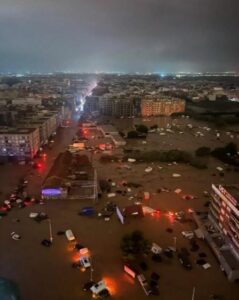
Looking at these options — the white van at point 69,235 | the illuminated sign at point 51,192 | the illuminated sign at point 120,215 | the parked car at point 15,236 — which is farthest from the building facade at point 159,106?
the parked car at point 15,236

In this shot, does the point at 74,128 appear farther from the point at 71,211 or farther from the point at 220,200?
the point at 220,200

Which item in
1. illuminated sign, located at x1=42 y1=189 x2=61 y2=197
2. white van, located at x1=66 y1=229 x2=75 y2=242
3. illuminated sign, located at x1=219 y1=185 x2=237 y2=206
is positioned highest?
illuminated sign, located at x1=219 y1=185 x2=237 y2=206

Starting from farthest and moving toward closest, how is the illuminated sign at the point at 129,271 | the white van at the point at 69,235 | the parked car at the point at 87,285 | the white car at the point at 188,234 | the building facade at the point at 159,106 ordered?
the building facade at the point at 159,106
the white car at the point at 188,234
the white van at the point at 69,235
the illuminated sign at the point at 129,271
the parked car at the point at 87,285

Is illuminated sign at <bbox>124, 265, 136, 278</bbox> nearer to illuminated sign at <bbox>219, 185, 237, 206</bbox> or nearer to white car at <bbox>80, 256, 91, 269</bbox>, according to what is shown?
white car at <bbox>80, 256, 91, 269</bbox>

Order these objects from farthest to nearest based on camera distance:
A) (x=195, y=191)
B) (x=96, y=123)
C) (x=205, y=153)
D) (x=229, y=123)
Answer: (x=229, y=123)
(x=96, y=123)
(x=205, y=153)
(x=195, y=191)

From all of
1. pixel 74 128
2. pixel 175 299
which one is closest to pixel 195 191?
pixel 175 299

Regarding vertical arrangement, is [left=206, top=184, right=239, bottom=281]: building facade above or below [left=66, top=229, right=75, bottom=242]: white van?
above

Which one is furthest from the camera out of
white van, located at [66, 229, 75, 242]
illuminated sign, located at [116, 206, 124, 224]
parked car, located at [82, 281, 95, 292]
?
illuminated sign, located at [116, 206, 124, 224]

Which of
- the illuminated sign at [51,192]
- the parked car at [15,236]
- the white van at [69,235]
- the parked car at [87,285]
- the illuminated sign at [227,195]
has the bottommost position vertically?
the parked car at [87,285]

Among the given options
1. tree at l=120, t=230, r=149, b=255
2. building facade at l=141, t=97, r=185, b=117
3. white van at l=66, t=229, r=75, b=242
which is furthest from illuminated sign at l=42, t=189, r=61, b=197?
building facade at l=141, t=97, r=185, b=117

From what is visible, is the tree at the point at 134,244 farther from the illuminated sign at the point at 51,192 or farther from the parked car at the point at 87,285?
the illuminated sign at the point at 51,192

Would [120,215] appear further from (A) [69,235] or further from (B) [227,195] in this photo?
(B) [227,195]
